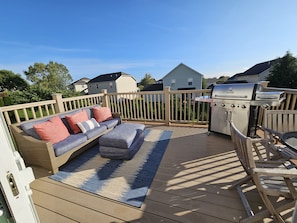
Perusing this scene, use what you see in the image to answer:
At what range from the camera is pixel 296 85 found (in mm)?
12617

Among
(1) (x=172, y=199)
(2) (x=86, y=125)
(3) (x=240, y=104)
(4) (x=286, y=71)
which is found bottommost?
(1) (x=172, y=199)

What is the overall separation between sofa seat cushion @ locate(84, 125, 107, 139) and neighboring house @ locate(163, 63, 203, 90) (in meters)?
15.0

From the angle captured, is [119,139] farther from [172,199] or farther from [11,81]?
[11,81]

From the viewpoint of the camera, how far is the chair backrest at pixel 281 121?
2.11 metres

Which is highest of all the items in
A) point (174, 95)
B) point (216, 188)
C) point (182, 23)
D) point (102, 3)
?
point (102, 3)

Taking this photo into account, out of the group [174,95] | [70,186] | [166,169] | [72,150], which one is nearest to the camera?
[70,186]

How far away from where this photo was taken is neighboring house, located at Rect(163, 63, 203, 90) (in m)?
16.2

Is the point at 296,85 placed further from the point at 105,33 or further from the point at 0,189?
the point at 0,189

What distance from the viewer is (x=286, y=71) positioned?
12.8m

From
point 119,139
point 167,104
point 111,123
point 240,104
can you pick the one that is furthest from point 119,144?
point 240,104

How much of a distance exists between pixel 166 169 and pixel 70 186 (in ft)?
4.75

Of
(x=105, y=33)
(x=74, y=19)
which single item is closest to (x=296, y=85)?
(x=105, y=33)

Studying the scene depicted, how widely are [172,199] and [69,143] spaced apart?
1.95 m

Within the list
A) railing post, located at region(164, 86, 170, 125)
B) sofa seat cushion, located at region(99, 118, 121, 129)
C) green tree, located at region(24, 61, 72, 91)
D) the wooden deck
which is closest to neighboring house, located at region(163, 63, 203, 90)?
railing post, located at region(164, 86, 170, 125)
